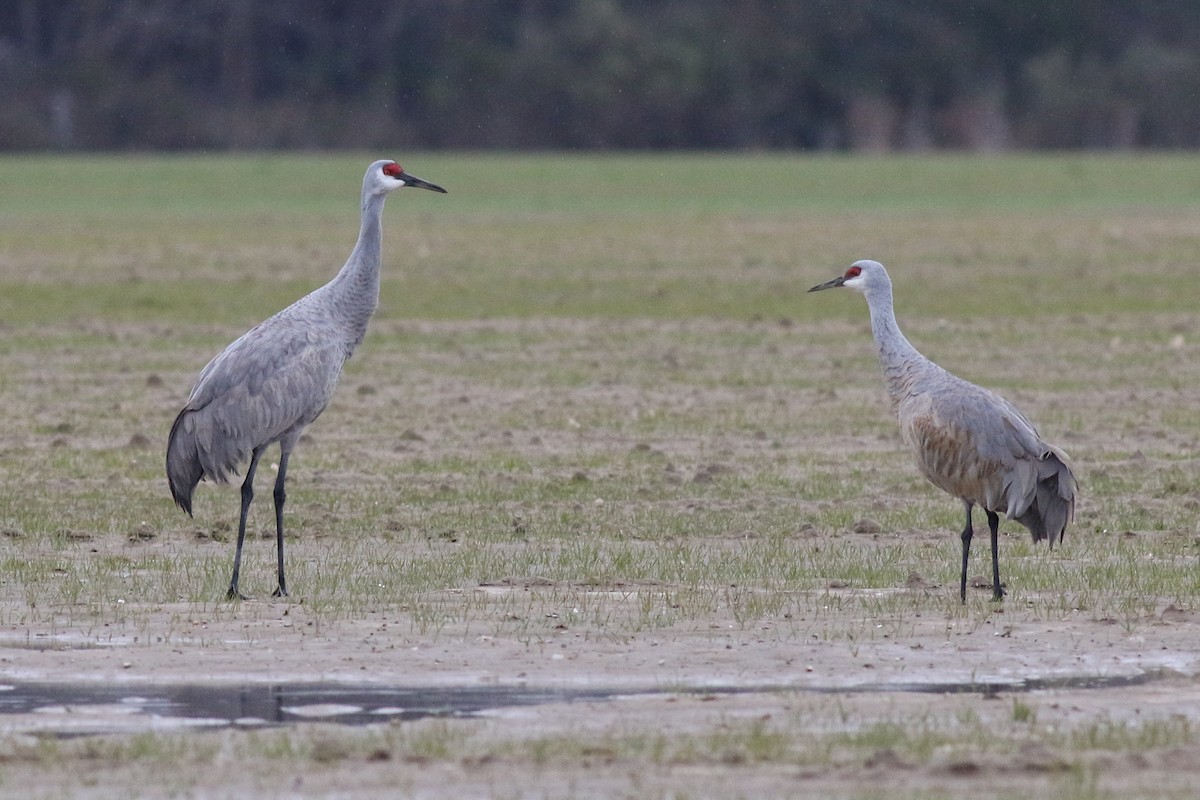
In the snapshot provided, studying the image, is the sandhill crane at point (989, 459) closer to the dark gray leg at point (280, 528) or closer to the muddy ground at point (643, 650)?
the muddy ground at point (643, 650)

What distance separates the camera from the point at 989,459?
29.9 feet

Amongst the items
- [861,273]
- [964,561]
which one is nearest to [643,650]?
[964,561]

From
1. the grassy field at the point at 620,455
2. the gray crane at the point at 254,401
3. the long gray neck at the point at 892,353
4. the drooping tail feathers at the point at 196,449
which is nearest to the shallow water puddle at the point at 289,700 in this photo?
the grassy field at the point at 620,455

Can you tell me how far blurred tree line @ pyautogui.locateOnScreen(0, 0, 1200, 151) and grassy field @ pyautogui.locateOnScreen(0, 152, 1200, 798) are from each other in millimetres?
37649

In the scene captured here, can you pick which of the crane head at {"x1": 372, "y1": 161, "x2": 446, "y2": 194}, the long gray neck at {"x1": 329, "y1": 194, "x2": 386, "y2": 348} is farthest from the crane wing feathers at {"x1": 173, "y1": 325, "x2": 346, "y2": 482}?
the crane head at {"x1": 372, "y1": 161, "x2": 446, "y2": 194}

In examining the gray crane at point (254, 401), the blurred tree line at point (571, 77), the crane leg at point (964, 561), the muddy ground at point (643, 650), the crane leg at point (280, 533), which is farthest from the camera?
the blurred tree line at point (571, 77)

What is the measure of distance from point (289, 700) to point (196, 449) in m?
2.69

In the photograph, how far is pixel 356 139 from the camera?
69062 mm

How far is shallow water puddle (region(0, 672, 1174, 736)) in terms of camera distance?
22.8 ft

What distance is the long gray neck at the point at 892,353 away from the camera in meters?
9.89

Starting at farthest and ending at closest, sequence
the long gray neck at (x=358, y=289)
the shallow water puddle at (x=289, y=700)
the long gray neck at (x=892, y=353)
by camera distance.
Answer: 1. the long gray neck at (x=358, y=289)
2. the long gray neck at (x=892, y=353)
3. the shallow water puddle at (x=289, y=700)

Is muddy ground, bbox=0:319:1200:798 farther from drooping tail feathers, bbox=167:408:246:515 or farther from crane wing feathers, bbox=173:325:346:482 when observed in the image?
crane wing feathers, bbox=173:325:346:482

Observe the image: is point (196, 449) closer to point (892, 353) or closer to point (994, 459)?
point (892, 353)

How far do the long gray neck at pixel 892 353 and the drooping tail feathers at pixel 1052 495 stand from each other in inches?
33.2
